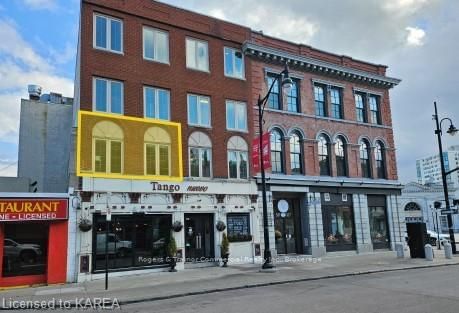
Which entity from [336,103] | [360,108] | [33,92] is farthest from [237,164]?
[33,92]

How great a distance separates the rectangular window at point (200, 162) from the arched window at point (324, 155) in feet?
25.8

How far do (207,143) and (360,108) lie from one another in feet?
40.9

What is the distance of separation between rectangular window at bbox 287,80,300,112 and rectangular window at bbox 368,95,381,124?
6477 millimetres

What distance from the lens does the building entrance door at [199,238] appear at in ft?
66.5

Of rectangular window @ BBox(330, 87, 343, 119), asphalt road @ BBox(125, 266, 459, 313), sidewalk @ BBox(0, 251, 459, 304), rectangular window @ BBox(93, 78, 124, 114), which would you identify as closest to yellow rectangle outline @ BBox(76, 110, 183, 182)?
rectangular window @ BBox(93, 78, 124, 114)

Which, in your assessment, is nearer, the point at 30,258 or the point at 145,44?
the point at 30,258

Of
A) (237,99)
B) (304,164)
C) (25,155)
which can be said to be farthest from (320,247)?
(25,155)

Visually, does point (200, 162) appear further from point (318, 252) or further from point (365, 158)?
point (365, 158)

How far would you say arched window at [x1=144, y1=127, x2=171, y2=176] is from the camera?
19891 millimetres

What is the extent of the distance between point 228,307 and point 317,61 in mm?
18858

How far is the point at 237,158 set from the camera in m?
22.4

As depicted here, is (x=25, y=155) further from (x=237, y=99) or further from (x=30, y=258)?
(x=237, y=99)

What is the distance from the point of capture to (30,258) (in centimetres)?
1652

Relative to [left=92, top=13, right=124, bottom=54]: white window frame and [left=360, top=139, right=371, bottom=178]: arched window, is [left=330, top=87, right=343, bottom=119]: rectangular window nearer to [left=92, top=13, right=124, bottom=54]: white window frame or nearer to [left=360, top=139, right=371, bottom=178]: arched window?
[left=360, top=139, right=371, bottom=178]: arched window
